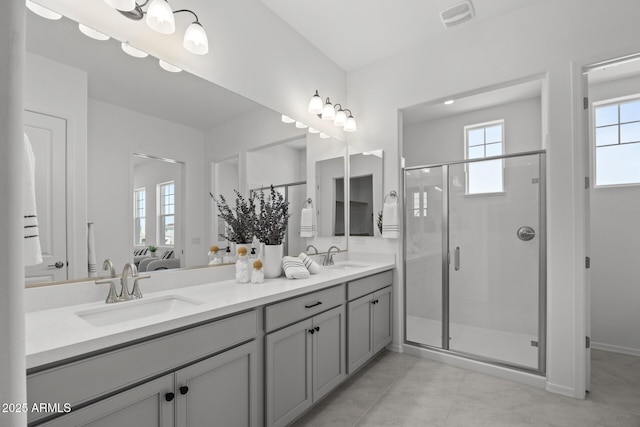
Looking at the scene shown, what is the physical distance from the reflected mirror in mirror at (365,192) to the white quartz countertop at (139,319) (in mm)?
1326

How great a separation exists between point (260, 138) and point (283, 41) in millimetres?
916

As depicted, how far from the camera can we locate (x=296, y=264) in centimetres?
219

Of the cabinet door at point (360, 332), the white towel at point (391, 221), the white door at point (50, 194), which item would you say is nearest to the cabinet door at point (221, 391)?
the white door at point (50, 194)

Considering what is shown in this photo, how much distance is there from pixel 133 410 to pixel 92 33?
1.64 m

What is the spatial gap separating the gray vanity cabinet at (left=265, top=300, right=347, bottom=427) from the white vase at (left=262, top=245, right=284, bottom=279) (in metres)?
0.44

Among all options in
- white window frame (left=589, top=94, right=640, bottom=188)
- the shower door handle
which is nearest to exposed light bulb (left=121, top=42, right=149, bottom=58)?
the shower door handle

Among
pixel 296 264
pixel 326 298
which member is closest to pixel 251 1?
pixel 296 264

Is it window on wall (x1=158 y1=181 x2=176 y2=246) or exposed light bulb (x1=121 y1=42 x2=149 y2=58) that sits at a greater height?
exposed light bulb (x1=121 y1=42 x2=149 y2=58)

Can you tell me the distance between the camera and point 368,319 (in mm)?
2520

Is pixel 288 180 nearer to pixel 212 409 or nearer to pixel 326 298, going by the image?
pixel 326 298

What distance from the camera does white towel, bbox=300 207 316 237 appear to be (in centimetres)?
283

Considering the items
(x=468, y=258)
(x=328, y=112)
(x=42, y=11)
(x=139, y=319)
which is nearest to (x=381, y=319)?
(x=468, y=258)

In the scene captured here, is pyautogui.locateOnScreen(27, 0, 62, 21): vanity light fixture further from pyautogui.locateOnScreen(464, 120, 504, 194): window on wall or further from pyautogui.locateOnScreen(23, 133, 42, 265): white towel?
pyautogui.locateOnScreen(464, 120, 504, 194): window on wall

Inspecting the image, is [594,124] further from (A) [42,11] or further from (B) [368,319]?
(A) [42,11]
